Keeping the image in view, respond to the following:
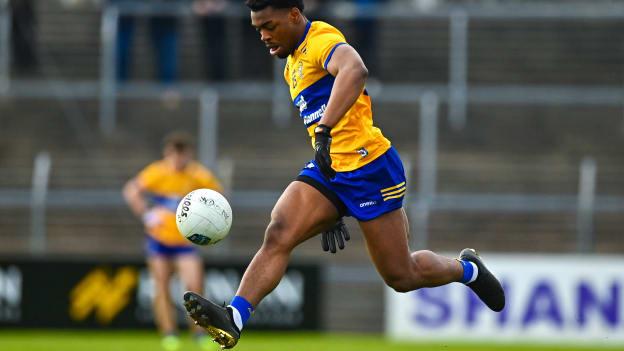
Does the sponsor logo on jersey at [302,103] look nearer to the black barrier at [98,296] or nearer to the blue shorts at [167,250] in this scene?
the blue shorts at [167,250]

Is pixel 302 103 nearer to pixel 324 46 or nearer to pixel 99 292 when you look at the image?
pixel 324 46

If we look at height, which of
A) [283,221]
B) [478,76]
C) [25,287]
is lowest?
[25,287]

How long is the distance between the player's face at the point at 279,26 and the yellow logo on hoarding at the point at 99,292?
375 inches

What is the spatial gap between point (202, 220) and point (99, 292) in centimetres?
944

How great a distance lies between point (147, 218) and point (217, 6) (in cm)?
517

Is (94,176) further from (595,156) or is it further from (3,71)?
(595,156)

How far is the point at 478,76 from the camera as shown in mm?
20344

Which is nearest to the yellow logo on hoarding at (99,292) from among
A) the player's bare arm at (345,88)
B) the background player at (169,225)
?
the background player at (169,225)

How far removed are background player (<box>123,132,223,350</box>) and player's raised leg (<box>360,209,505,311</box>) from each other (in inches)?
244

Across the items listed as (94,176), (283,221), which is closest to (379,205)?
(283,221)

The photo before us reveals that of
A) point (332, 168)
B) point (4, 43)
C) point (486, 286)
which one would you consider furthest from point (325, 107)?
point (4, 43)

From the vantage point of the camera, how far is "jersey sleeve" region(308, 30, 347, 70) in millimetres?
8758

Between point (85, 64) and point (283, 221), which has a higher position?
point (85, 64)

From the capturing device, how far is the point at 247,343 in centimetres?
1608
